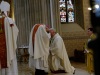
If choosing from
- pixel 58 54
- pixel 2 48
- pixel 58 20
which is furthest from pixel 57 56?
pixel 58 20

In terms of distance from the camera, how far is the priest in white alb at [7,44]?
5945mm

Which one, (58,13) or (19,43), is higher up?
(58,13)

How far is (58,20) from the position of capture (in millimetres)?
13594

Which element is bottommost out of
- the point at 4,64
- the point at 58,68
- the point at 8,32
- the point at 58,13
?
the point at 58,68

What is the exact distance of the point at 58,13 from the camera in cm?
1362

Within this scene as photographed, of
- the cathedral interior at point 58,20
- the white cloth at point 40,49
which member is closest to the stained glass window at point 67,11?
the cathedral interior at point 58,20

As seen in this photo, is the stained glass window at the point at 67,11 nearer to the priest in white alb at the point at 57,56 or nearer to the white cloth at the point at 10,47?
the priest in white alb at the point at 57,56

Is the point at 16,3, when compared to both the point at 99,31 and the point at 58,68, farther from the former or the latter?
the point at 99,31

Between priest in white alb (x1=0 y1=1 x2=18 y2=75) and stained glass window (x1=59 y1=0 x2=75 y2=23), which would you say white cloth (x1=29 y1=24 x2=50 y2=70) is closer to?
priest in white alb (x1=0 y1=1 x2=18 y2=75)

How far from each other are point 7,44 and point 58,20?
7.82 m

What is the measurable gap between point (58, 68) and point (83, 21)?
23.9 ft

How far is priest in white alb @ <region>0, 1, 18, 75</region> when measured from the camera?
5.95m

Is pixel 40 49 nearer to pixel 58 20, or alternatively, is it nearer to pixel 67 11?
pixel 58 20

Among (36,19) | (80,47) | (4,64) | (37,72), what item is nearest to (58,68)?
(37,72)
